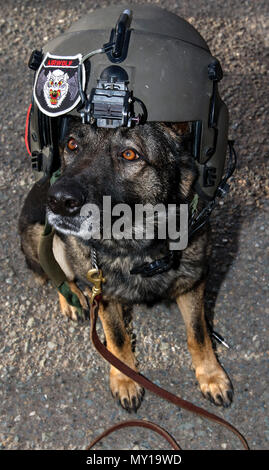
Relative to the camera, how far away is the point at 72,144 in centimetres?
229

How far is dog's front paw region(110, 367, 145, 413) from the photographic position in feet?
8.73

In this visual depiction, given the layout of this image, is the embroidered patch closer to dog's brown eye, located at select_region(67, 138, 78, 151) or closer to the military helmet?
the military helmet

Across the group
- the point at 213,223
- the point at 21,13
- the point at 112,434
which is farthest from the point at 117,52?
the point at 21,13

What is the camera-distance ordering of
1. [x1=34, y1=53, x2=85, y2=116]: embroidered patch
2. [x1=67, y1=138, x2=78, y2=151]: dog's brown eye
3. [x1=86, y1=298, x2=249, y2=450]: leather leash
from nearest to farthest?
1. [x1=34, y1=53, x2=85, y2=116]: embroidered patch
2. [x1=67, y1=138, x2=78, y2=151]: dog's brown eye
3. [x1=86, y1=298, x2=249, y2=450]: leather leash

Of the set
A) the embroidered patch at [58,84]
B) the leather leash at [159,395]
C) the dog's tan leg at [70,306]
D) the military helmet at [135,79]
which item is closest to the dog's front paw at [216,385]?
the leather leash at [159,395]

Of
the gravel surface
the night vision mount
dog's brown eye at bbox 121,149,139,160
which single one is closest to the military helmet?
the night vision mount

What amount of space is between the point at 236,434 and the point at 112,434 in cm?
61

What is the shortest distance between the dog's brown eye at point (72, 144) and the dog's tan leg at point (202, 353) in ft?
3.09

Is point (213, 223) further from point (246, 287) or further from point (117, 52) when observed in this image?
point (117, 52)

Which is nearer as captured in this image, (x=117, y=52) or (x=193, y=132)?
(x=117, y=52)

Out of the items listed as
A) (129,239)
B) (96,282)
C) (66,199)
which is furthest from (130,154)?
(96,282)

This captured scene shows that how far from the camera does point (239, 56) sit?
423cm

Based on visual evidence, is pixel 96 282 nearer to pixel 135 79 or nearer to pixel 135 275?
pixel 135 275
